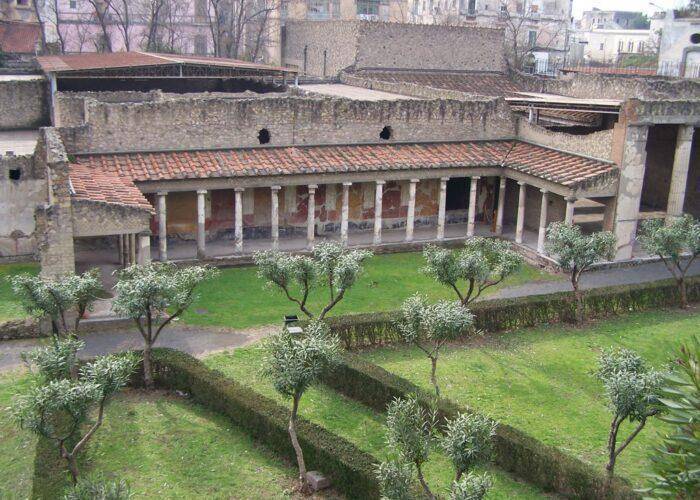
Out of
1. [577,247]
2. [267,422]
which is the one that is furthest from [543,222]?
[267,422]

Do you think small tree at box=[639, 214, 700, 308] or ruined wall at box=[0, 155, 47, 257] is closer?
small tree at box=[639, 214, 700, 308]

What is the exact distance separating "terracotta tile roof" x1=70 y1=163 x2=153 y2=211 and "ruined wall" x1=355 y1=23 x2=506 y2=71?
819 inches

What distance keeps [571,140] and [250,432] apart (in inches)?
671

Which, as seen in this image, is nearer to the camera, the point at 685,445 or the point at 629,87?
the point at 685,445

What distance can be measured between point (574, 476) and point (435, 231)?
55.5 feet

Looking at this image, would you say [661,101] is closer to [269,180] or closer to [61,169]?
[269,180]

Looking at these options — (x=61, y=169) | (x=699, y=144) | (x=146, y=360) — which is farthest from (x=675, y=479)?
(x=699, y=144)

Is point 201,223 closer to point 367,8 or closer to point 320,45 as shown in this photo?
point 320,45

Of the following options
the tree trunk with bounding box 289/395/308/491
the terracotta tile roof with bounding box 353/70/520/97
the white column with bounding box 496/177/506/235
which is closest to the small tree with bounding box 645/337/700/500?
the tree trunk with bounding box 289/395/308/491

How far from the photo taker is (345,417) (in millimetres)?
15234

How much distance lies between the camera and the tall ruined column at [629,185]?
24500 millimetres

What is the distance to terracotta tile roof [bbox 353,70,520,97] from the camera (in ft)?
130

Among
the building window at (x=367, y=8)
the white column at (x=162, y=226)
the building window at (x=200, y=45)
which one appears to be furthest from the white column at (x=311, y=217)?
the building window at (x=200, y=45)

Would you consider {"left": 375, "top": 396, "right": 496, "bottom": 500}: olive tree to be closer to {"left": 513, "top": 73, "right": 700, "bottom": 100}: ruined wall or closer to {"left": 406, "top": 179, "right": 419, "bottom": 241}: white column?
{"left": 406, "top": 179, "right": 419, "bottom": 241}: white column
